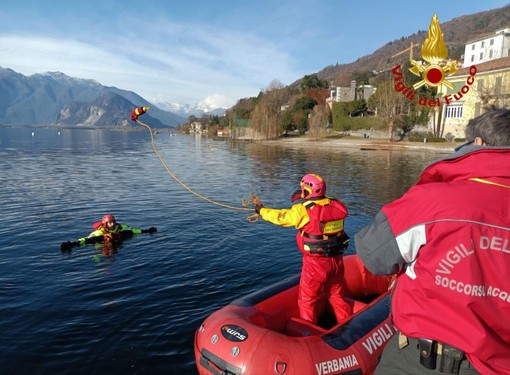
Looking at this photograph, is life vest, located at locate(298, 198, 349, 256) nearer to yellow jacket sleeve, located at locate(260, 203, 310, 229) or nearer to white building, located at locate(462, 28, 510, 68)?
yellow jacket sleeve, located at locate(260, 203, 310, 229)

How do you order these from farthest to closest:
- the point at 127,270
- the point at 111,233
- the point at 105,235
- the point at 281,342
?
1. the point at 111,233
2. the point at 105,235
3. the point at 127,270
4. the point at 281,342

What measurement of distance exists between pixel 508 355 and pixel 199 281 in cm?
742

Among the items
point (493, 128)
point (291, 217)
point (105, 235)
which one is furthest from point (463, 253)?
point (105, 235)

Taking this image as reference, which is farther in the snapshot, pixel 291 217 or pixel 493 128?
pixel 291 217

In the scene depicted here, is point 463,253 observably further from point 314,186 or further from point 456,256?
point 314,186

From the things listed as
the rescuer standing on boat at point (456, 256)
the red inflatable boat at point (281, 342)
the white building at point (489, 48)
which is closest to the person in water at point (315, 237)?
the red inflatable boat at point (281, 342)

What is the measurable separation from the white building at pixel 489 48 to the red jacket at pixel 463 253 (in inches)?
2544

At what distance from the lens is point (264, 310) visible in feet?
17.8

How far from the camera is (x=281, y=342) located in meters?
4.29

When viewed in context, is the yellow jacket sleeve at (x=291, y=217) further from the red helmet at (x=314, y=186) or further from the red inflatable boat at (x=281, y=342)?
the red inflatable boat at (x=281, y=342)

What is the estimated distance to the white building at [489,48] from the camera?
53.2m

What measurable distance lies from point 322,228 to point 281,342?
5.62ft

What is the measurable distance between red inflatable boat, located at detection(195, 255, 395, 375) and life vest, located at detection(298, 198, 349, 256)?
1.01 meters

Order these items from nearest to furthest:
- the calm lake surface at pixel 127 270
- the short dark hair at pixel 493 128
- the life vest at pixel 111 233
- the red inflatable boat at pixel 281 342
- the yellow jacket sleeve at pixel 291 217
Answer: the short dark hair at pixel 493 128 → the red inflatable boat at pixel 281 342 → the yellow jacket sleeve at pixel 291 217 → the calm lake surface at pixel 127 270 → the life vest at pixel 111 233
